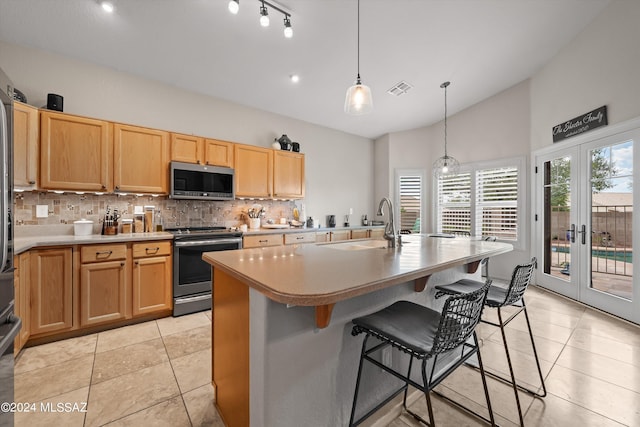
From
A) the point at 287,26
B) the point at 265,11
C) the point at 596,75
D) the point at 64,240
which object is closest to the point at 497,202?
the point at 596,75

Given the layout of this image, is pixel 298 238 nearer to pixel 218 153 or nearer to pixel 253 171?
pixel 253 171

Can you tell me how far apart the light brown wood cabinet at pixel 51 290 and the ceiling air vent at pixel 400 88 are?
14.5 feet

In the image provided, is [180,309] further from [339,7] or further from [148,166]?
[339,7]

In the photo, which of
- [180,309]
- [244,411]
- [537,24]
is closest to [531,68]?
[537,24]

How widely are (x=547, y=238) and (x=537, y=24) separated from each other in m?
2.98

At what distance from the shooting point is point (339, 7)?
7.92ft

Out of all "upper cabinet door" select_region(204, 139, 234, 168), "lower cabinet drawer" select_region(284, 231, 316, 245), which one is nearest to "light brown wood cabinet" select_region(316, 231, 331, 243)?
"lower cabinet drawer" select_region(284, 231, 316, 245)

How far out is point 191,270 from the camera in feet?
10.1

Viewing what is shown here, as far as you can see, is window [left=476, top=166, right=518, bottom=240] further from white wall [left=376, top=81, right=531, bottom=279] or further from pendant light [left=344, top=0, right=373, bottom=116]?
pendant light [left=344, top=0, right=373, bottom=116]

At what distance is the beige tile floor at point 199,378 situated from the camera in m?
1.58

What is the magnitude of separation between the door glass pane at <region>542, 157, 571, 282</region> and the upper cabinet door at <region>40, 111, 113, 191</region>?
19.6ft

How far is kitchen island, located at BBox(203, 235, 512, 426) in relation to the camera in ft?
3.41

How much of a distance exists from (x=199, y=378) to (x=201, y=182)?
7.75ft

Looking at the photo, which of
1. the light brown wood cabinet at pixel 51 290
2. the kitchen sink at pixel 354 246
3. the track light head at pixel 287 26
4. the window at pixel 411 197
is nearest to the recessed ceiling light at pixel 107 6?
the track light head at pixel 287 26
